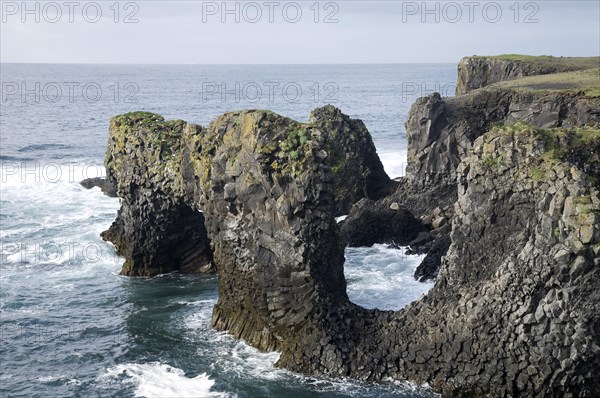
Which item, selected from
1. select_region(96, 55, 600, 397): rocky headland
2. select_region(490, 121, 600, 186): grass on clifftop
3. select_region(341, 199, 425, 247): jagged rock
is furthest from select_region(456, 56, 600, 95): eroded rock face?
select_region(490, 121, 600, 186): grass on clifftop

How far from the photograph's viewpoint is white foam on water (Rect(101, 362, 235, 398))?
30603 millimetres

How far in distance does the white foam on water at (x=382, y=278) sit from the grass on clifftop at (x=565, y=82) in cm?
1772

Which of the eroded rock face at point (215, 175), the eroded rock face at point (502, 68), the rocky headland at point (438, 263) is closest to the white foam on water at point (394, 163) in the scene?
the eroded rock face at point (502, 68)

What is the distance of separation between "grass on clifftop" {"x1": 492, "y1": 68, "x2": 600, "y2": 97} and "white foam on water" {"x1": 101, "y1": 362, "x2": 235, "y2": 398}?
33532mm

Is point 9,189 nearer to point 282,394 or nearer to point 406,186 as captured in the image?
point 406,186

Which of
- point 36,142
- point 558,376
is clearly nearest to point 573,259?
point 558,376

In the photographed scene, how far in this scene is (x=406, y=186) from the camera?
2197 inches

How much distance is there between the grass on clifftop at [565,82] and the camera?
5524 cm

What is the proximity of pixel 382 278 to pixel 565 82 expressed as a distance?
24706mm

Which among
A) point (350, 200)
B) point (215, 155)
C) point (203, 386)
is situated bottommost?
point (203, 386)

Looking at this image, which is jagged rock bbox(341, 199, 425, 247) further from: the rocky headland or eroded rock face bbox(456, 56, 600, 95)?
eroded rock face bbox(456, 56, 600, 95)

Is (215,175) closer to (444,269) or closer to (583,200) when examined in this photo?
(444,269)

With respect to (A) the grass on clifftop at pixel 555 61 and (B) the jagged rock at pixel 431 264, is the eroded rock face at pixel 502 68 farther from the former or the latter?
(B) the jagged rock at pixel 431 264

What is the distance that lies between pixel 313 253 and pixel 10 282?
64.8 feet
